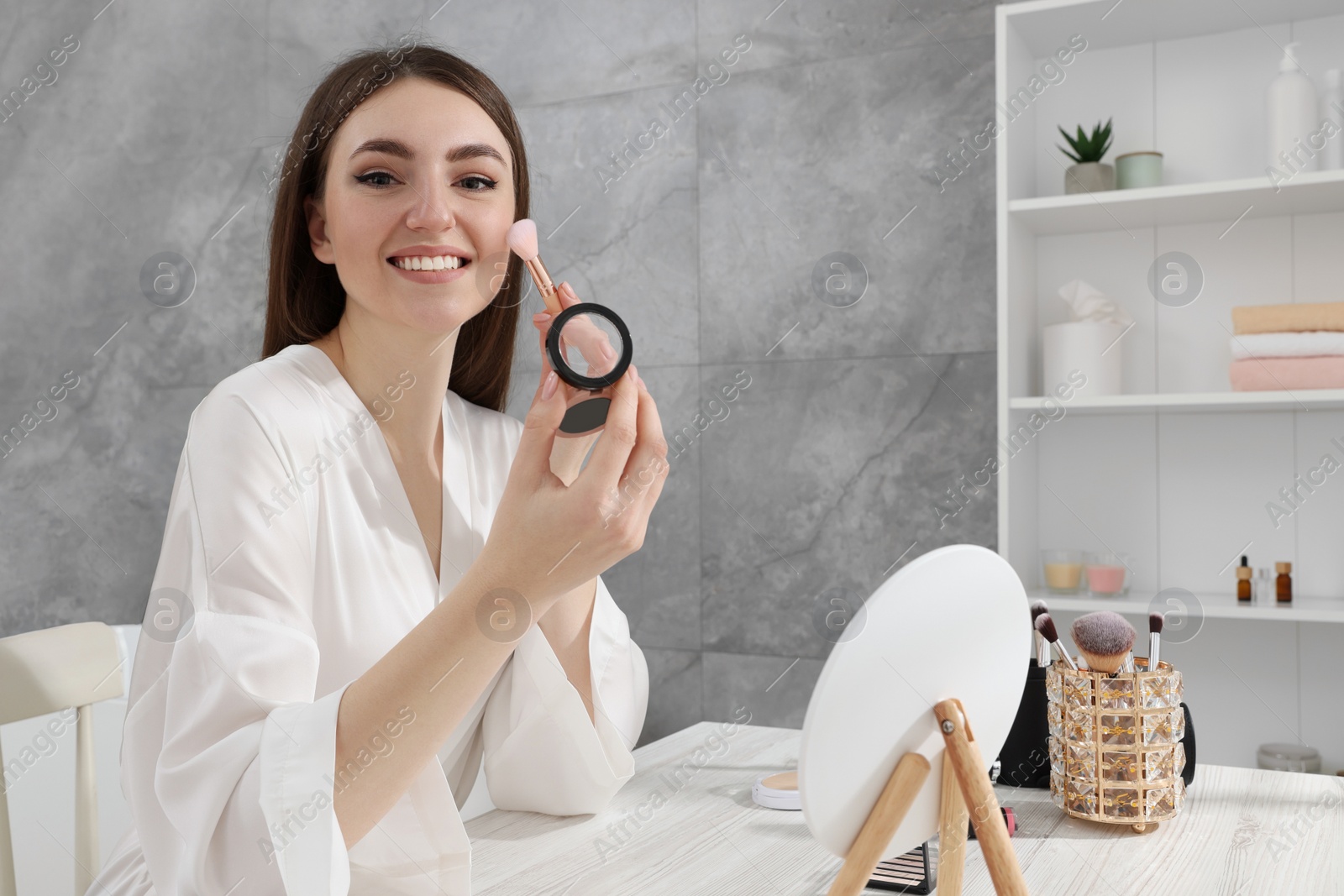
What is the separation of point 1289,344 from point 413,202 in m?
1.30

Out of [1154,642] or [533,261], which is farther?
[1154,642]

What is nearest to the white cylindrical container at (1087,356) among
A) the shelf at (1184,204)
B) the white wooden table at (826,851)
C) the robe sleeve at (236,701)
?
the shelf at (1184,204)

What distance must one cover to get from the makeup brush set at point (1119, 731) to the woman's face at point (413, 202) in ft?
1.96

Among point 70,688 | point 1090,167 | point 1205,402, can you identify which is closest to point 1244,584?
point 1205,402

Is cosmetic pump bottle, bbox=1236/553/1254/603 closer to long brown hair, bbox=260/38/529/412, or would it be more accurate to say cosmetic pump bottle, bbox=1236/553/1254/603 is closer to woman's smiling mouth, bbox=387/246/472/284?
long brown hair, bbox=260/38/529/412

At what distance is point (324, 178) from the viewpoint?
2.82ft

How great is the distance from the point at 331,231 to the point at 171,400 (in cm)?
180

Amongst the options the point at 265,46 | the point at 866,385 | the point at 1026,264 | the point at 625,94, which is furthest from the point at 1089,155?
the point at 265,46

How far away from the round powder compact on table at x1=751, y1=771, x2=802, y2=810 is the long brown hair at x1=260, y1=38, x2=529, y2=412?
524 mm

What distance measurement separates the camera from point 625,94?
86.7 inches

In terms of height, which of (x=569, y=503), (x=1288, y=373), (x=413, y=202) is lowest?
(x=569, y=503)

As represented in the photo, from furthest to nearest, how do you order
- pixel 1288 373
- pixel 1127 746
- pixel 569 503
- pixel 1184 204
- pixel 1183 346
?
pixel 1183 346 → pixel 1184 204 → pixel 1288 373 → pixel 1127 746 → pixel 569 503

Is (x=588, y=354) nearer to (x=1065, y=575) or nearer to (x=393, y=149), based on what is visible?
(x=393, y=149)

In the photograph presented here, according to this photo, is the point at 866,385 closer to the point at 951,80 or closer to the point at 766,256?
the point at 766,256
